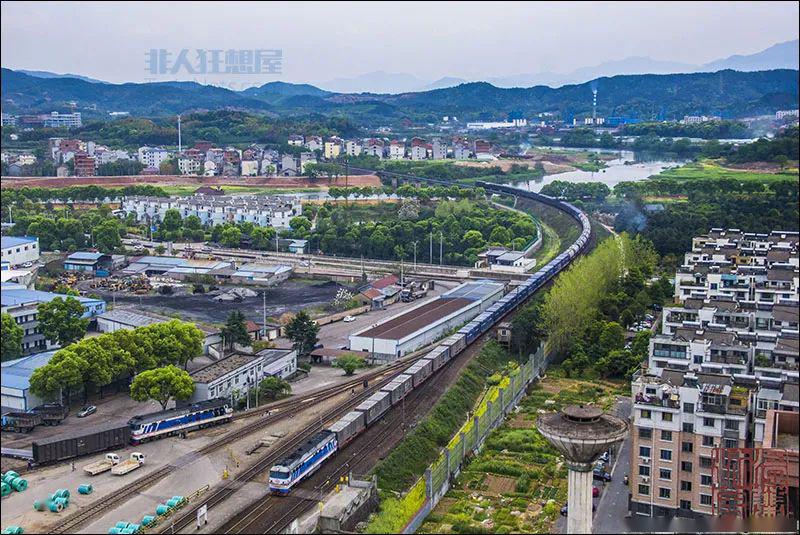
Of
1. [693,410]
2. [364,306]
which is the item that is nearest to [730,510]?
[693,410]

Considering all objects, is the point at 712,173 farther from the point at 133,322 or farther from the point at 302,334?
the point at 133,322

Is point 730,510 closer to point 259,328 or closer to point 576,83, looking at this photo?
point 259,328

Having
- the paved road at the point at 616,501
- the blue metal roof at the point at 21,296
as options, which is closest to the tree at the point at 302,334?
the blue metal roof at the point at 21,296

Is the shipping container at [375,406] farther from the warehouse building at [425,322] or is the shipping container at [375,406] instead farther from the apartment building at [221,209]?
the apartment building at [221,209]

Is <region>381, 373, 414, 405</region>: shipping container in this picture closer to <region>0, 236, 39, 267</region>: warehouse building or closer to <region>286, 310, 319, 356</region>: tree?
<region>286, 310, 319, 356</region>: tree

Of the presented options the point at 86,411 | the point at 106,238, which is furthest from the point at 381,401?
the point at 106,238

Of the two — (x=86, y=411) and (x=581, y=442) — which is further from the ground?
(x=581, y=442)

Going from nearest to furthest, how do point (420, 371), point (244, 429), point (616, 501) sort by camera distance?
point (616, 501) → point (244, 429) → point (420, 371)
